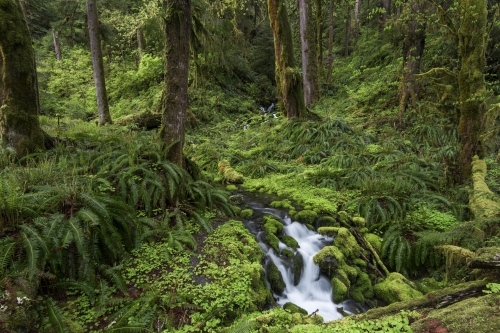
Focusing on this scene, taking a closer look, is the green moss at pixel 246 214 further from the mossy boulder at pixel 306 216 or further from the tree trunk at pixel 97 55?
the tree trunk at pixel 97 55

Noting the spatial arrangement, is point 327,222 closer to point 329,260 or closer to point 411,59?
point 329,260

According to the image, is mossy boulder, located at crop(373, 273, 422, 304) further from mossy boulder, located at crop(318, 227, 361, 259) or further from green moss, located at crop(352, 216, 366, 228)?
green moss, located at crop(352, 216, 366, 228)

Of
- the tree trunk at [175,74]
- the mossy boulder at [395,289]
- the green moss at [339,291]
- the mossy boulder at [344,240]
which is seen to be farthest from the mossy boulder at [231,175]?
the mossy boulder at [395,289]

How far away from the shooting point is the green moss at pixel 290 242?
5.73 meters

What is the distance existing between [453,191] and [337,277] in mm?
3623

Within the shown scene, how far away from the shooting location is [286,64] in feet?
40.7

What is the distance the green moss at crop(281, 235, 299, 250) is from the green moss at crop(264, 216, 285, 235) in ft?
0.66

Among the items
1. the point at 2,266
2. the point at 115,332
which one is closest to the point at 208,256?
the point at 115,332

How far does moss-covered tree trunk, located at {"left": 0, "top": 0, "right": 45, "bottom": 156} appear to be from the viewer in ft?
18.4

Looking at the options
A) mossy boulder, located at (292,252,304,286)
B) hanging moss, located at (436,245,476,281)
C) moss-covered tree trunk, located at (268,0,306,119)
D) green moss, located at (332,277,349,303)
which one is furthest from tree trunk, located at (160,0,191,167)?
moss-covered tree trunk, located at (268,0,306,119)

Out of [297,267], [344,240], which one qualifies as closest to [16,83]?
[297,267]

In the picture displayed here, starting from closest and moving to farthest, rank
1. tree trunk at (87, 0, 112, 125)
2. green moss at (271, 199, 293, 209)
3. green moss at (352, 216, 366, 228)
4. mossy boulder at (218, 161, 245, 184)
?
green moss at (352, 216, 366, 228) < green moss at (271, 199, 293, 209) < mossy boulder at (218, 161, 245, 184) < tree trunk at (87, 0, 112, 125)

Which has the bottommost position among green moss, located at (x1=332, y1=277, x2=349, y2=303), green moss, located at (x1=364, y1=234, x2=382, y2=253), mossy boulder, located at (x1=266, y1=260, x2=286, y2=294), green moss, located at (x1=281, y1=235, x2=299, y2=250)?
green moss, located at (x1=332, y1=277, x2=349, y2=303)

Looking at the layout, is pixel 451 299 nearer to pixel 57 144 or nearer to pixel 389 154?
pixel 389 154
